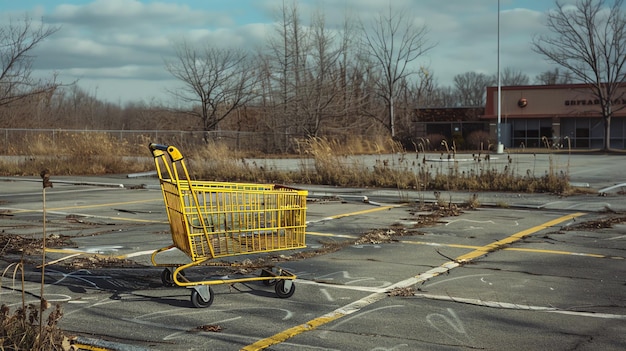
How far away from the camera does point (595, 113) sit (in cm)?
5316

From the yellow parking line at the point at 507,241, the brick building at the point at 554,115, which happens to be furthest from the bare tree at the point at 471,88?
the yellow parking line at the point at 507,241

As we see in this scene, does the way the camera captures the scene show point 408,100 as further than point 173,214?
Yes

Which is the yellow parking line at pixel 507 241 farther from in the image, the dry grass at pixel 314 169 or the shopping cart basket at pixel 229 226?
the dry grass at pixel 314 169

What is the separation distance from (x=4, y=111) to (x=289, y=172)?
27966 mm

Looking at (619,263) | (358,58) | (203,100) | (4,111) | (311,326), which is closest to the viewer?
(311,326)

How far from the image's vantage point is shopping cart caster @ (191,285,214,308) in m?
5.91

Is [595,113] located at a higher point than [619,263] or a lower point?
higher

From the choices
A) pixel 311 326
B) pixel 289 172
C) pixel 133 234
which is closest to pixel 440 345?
pixel 311 326

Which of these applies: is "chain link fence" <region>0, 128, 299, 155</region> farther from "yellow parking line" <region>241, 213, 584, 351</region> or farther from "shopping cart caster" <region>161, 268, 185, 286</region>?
"shopping cart caster" <region>161, 268, 185, 286</region>

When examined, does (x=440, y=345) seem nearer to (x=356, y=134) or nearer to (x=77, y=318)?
(x=77, y=318)

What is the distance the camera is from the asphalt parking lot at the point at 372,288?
16.8 feet

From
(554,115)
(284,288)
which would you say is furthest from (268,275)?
(554,115)

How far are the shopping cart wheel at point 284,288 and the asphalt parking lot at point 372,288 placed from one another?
71mm

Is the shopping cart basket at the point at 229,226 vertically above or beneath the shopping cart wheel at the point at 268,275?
above
